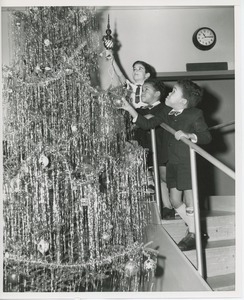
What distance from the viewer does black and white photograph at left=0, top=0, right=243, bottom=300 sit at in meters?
1.93

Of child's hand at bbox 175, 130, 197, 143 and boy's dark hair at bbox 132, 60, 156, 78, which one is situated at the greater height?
boy's dark hair at bbox 132, 60, 156, 78

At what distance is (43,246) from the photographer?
191 centimetres

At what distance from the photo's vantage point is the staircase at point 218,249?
1967mm

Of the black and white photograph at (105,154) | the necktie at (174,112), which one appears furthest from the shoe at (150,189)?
the necktie at (174,112)

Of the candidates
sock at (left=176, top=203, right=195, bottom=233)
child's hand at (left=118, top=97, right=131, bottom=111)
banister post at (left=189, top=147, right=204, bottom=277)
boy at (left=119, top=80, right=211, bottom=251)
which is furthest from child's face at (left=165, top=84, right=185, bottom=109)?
sock at (left=176, top=203, right=195, bottom=233)

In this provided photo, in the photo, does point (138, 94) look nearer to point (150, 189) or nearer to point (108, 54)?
point (108, 54)

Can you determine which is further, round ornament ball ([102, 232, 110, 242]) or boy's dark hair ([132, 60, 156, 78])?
boy's dark hair ([132, 60, 156, 78])

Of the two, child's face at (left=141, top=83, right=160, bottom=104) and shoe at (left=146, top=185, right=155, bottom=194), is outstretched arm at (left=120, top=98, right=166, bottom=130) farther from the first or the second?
shoe at (left=146, top=185, right=155, bottom=194)

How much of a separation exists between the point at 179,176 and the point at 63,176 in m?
0.59

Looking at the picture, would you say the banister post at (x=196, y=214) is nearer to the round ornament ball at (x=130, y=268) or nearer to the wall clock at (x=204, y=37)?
the round ornament ball at (x=130, y=268)

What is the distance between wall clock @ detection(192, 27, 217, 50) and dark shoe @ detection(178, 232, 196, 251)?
3.17 feet

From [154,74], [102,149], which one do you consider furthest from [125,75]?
[102,149]

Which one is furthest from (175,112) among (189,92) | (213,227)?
(213,227)

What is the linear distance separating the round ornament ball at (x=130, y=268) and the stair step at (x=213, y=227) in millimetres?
264
